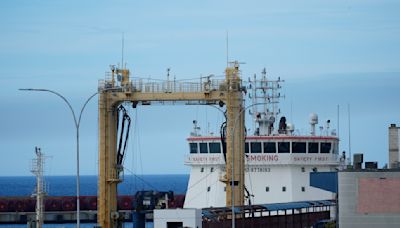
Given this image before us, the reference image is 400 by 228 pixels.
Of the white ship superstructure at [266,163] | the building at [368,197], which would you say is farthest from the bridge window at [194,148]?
the building at [368,197]

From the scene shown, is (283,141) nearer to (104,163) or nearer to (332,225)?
(104,163)

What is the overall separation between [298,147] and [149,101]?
11.4 meters

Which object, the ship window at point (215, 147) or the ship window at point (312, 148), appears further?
the ship window at point (312, 148)

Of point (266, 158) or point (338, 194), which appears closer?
point (338, 194)

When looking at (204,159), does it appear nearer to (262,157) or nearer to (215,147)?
(215,147)

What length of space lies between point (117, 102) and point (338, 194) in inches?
795

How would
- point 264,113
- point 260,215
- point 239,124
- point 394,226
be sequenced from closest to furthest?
point 394,226 < point 239,124 < point 260,215 < point 264,113

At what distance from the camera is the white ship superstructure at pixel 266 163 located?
74.4m

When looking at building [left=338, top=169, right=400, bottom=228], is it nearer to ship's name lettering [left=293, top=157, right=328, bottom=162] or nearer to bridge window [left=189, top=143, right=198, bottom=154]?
ship's name lettering [left=293, top=157, right=328, bottom=162]

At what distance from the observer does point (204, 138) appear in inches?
2965

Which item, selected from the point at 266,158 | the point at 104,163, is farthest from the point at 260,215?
the point at 104,163

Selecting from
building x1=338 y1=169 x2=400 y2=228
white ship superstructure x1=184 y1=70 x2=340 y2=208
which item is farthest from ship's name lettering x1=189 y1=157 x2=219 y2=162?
building x1=338 y1=169 x2=400 y2=228

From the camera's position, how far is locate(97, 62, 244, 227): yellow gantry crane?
66.9 m

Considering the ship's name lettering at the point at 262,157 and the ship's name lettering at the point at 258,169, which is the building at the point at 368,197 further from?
the ship's name lettering at the point at 258,169
